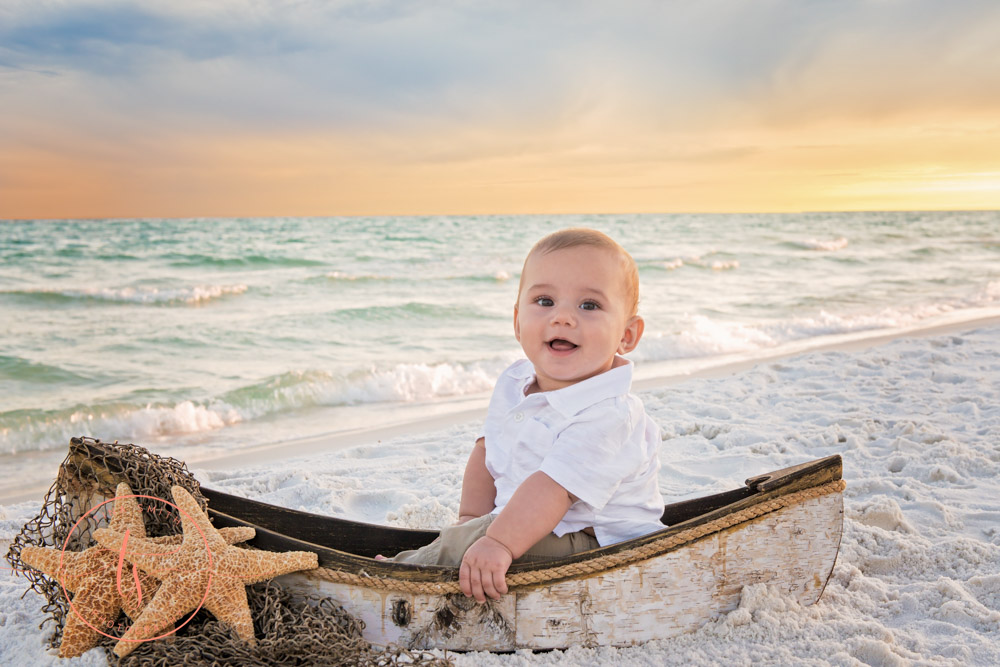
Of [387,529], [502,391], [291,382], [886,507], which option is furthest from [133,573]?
[291,382]

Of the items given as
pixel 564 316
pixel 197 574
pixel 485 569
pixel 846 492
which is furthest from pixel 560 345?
pixel 846 492

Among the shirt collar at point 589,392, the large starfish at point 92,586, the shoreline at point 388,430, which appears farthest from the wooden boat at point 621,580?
the shoreline at point 388,430

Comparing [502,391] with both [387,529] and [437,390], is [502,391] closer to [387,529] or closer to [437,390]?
[387,529]

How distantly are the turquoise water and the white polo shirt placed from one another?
3.69 meters

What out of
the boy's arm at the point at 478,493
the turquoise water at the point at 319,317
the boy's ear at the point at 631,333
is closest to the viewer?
the boy's ear at the point at 631,333

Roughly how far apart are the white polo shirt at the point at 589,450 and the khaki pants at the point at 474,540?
34 mm

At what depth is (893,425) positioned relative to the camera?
4.45 metres

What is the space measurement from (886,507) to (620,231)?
29.6m

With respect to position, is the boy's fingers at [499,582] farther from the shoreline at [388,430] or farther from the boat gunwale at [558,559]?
the shoreline at [388,430]

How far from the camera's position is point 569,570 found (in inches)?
81.0

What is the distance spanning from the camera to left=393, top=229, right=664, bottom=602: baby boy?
2029 millimetres

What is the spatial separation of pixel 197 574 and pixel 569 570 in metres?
1.05

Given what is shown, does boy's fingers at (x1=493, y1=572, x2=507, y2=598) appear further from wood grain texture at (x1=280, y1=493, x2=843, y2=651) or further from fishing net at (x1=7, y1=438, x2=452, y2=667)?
fishing net at (x1=7, y1=438, x2=452, y2=667)

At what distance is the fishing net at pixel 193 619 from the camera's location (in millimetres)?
1873
